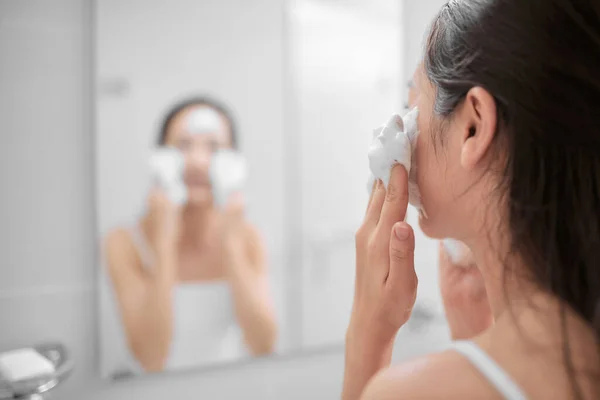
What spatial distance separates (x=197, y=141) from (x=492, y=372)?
847 millimetres

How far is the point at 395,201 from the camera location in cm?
52

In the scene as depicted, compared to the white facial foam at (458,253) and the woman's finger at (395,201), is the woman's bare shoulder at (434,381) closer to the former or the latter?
the woman's finger at (395,201)

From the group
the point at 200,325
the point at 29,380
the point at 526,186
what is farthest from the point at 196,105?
the point at 526,186

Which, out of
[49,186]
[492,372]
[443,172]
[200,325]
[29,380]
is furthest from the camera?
[200,325]

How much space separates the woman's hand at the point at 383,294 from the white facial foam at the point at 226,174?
0.63 meters

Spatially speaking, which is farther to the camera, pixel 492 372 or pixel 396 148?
pixel 396 148

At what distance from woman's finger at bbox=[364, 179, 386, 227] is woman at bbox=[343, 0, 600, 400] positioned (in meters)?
0.10

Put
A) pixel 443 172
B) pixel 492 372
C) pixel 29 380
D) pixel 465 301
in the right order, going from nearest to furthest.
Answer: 1. pixel 492 372
2. pixel 443 172
3. pixel 465 301
4. pixel 29 380

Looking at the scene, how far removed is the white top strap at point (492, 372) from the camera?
0.37 metres

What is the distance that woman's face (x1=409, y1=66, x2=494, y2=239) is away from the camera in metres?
0.46

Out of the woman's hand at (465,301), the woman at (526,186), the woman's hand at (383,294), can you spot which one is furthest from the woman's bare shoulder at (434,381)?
the woman's hand at (465,301)

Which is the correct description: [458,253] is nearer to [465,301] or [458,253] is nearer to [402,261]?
[465,301]

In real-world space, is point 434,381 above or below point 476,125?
below

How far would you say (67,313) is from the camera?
1.02m
